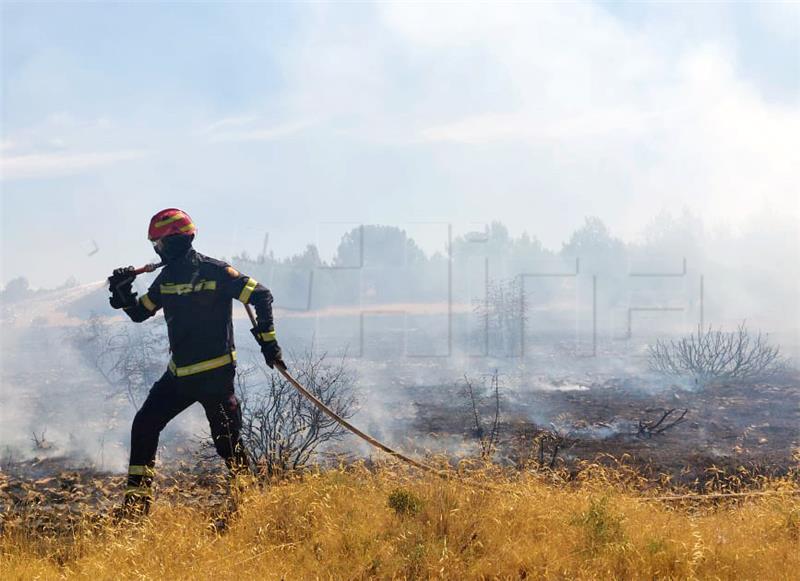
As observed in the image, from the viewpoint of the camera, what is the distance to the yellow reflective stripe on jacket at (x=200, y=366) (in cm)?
489

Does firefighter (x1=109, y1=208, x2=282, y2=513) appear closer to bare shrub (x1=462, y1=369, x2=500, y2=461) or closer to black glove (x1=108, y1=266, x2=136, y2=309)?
black glove (x1=108, y1=266, x2=136, y2=309)

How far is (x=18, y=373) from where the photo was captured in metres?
20.5

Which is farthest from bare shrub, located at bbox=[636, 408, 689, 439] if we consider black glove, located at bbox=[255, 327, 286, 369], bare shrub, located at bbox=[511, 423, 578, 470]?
black glove, located at bbox=[255, 327, 286, 369]

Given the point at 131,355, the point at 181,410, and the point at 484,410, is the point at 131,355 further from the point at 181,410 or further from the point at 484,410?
the point at 181,410

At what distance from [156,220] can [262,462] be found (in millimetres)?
2311

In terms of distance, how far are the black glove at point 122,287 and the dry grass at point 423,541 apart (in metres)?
1.45

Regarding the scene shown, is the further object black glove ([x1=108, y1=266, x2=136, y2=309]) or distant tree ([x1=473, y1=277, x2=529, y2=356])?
distant tree ([x1=473, y1=277, x2=529, y2=356])

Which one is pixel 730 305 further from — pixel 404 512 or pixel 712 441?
pixel 404 512

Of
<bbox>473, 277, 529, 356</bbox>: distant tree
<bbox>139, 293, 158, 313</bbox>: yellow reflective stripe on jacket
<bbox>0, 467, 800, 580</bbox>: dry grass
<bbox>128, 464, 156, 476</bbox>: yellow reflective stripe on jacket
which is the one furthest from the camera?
<bbox>473, 277, 529, 356</bbox>: distant tree

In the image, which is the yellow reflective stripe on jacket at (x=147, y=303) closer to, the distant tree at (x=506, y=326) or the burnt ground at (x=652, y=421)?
the burnt ground at (x=652, y=421)

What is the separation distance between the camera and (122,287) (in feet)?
16.3

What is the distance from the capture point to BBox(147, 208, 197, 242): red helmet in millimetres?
4957

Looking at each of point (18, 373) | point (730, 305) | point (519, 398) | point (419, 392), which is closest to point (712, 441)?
point (519, 398)

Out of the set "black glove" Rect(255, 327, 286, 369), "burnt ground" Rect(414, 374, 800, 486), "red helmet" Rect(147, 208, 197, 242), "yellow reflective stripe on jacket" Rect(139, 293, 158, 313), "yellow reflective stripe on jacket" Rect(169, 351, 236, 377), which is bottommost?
"burnt ground" Rect(414, 374, 800, 486)
